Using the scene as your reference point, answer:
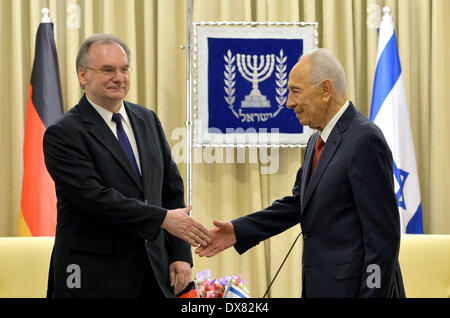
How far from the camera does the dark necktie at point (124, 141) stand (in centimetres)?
273

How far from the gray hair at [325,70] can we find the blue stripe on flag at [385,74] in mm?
2436

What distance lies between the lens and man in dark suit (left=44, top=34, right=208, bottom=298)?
257 centimetres

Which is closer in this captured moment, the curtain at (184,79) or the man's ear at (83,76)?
the man's ear at (83,76)

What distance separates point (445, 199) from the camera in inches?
206

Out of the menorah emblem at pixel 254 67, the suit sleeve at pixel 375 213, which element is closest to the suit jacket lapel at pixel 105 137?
the suit sleeve at pixel 375 213

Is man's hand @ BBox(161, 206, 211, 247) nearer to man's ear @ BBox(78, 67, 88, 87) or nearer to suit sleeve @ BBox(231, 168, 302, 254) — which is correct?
suit sleeve @ BBox(231, 168, 302, 254)

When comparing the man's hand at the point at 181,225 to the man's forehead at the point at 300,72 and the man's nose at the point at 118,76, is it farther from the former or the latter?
the man's forehead at the point at 300,72

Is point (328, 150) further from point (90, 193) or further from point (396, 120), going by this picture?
point (396, 120)

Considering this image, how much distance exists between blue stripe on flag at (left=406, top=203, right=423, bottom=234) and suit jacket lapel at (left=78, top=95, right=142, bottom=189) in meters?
2.93

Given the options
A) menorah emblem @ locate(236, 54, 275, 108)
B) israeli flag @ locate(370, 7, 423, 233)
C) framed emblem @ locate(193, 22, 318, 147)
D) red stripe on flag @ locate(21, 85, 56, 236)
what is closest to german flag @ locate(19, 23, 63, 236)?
red stripe on flag @ locate(21, 85, 56, 236)

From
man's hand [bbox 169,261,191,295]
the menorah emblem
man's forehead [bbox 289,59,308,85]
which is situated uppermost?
the menorah emblem

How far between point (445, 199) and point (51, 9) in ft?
12.6
